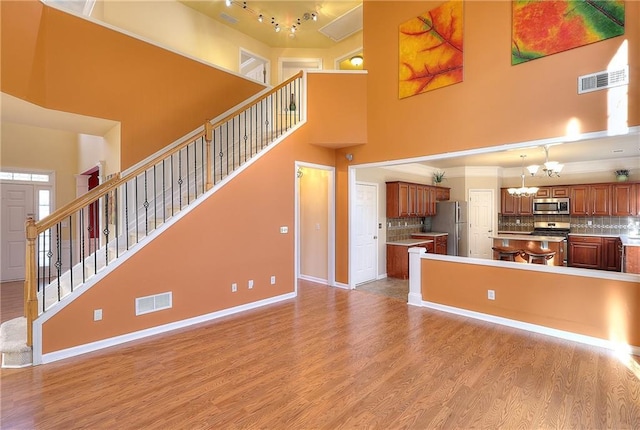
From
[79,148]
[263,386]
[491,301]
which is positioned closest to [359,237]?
[491,301]

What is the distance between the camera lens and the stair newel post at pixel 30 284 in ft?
9.96

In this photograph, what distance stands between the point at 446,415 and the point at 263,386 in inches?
59.1

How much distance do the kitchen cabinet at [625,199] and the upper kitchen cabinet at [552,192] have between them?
92 cm

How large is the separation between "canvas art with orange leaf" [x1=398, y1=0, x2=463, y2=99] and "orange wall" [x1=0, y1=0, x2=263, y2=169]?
11.2ft

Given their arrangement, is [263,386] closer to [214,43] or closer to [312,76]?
[312,76]

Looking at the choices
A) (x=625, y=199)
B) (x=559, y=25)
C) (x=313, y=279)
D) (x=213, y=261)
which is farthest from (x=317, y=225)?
(x=625, y=199)

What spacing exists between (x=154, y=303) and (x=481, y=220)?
8536mm

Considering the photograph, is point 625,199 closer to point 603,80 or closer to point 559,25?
point 603,80

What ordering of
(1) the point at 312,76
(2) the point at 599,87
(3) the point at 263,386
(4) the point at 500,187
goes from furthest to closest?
1. (4) the point at 500,187
2. (1) the point at 312,76
3. (2) the point at 599,87
4. (3) the point at 263,386

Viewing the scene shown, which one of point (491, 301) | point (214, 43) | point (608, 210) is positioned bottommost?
point (491, 301)

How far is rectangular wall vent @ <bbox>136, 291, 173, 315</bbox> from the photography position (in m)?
3.74

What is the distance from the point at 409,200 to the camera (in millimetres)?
7441

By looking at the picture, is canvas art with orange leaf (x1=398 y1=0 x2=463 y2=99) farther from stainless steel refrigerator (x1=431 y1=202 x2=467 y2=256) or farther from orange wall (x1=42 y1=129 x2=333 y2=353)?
stainless steel refrigerator (x1=431 y1=202 x2=467 y2=256)

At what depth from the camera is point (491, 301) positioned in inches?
170
